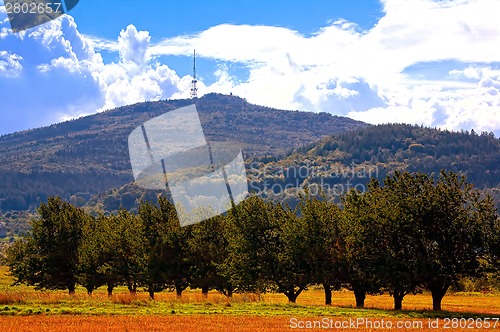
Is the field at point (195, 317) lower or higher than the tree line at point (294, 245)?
lower

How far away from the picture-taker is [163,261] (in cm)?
7150

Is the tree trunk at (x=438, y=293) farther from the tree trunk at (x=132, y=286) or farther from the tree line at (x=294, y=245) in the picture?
the tree trunk at (x=132, y=286)

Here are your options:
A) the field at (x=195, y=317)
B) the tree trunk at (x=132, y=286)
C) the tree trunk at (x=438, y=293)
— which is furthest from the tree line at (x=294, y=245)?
the field at (x=195, y=317)

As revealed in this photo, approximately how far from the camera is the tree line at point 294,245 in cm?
5191

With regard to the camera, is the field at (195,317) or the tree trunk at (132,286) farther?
the tree trunk at (132,286)

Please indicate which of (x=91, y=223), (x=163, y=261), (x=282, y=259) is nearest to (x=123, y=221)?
(x=91, y=223)

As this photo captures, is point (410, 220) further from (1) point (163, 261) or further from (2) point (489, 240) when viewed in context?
(1) point (163, 261)

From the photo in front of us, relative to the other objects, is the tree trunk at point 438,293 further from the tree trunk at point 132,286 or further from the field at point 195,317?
the tree trunk at point 132,286

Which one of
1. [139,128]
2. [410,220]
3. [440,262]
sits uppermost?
[139,128]

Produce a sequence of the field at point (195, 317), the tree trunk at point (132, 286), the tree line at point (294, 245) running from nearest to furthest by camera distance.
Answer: the field at point (195, 317) < the tree line at point (294, 245) < the tree trunk at point (132, 286)

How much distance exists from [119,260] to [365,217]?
35852 millimetres

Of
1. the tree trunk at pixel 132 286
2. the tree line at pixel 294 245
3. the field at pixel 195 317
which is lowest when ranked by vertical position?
the tree trunk at pixel 132 286

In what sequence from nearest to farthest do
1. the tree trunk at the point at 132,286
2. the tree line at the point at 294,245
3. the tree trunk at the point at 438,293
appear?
1. the tree line at the point at 294,245
2. the tree trunk at the point at 438,293
3. the tree trunk at the point at 132,286

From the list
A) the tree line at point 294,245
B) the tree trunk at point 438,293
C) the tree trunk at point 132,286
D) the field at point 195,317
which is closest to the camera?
the field at point 195,317
